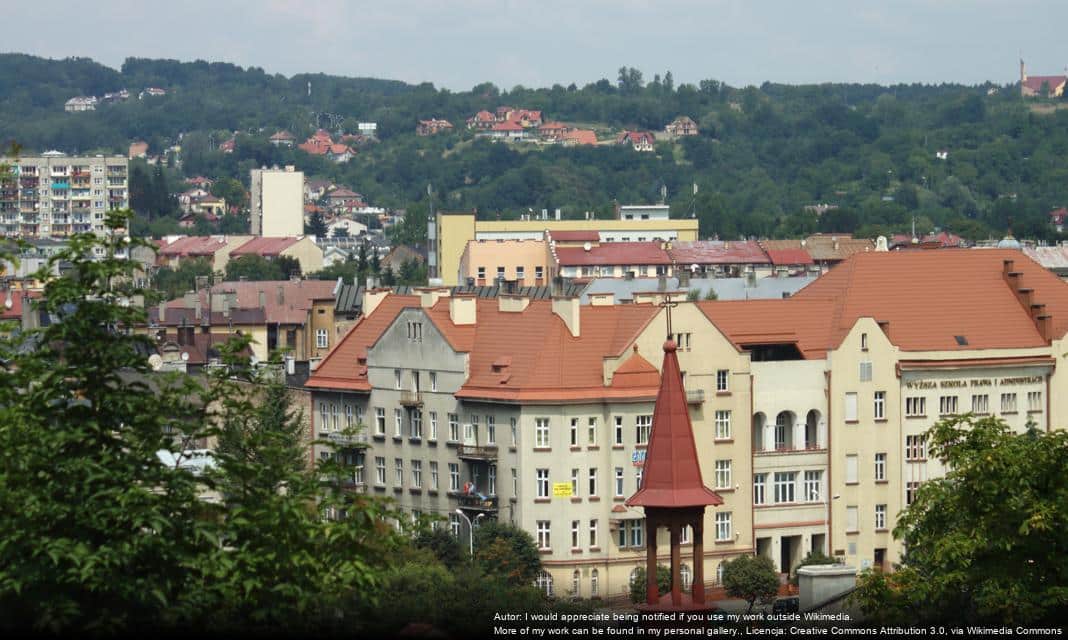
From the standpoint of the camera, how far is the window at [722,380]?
81.6 m

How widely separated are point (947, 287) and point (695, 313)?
12889 mm

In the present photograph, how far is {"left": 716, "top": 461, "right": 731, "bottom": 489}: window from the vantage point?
81.2m

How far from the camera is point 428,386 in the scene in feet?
273

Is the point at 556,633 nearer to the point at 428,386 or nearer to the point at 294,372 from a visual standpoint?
the point at 428,386

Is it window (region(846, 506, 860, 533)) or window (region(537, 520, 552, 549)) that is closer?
window (region(537, 520, 552, 549))

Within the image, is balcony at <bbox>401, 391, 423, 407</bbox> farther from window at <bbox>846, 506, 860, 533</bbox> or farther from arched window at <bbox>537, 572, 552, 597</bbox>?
window at <bbox>846, 506, 860, 533</bbox>

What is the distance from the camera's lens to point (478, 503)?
80000mm

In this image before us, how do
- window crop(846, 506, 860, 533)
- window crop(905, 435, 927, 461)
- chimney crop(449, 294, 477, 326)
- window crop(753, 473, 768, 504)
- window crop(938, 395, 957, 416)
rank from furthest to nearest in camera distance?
window crop(938, 395, 957, 416), window crop(905, 435, 927, 461), chimney crop(449, 294, 477, 326), window crop(846, 506, 860, 533), window crop(753, 473, 768, 504)

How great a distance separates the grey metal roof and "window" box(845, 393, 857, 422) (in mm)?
35631

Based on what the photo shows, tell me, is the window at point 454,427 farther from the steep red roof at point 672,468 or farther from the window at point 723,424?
the steep red roof at point 672,468

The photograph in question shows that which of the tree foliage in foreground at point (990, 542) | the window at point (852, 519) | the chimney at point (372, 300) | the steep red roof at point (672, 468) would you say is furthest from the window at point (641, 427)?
the tree foliage in foreground at point (990, 542)

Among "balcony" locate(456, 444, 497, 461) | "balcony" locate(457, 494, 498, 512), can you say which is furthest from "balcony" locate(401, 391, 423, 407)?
"balcony" locate(457, 494, 498, 512)

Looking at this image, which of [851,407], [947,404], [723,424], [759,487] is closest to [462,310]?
[723,424]

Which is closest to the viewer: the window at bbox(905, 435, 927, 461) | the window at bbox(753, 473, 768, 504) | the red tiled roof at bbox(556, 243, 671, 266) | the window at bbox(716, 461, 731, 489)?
the window at bbox(716, 461, 731, 489)
